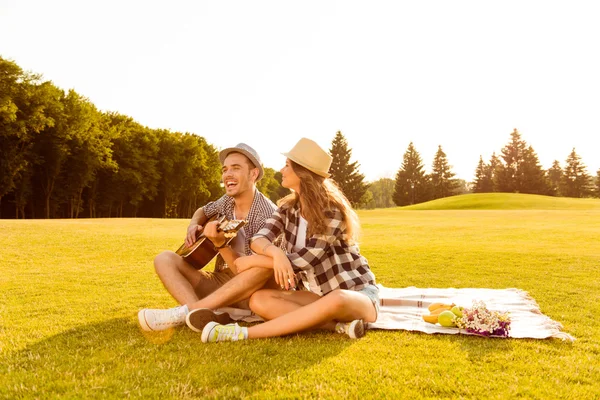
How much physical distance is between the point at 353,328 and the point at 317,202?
1341 millimetres

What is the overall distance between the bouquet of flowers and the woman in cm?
103

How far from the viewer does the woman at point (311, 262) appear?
4844 millimetres

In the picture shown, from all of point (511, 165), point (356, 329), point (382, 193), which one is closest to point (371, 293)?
point (356, 329)

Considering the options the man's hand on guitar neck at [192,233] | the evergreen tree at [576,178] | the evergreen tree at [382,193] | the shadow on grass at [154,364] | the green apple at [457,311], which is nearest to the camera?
the shadow on grass at [154,364]

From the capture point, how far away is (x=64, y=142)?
4344 centimetres

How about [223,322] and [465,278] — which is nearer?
[223,322]

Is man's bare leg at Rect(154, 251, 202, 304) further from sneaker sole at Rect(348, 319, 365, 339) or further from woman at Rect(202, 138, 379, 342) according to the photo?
sneaker sole at Rect(348, 319, 365, 339)

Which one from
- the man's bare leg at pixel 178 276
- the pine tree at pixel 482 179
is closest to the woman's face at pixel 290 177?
the man's bare leg at pixel 178 276

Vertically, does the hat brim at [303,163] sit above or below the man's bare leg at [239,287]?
above

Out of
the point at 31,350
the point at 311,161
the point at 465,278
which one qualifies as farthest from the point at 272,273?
the point at 465,278

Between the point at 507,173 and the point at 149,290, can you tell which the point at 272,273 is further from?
the point at 507,173

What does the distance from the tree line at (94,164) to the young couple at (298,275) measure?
3871 centimetres

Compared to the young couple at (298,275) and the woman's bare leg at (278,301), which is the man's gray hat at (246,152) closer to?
the young couple at (298,275)

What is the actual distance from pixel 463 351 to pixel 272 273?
80.9 inches
